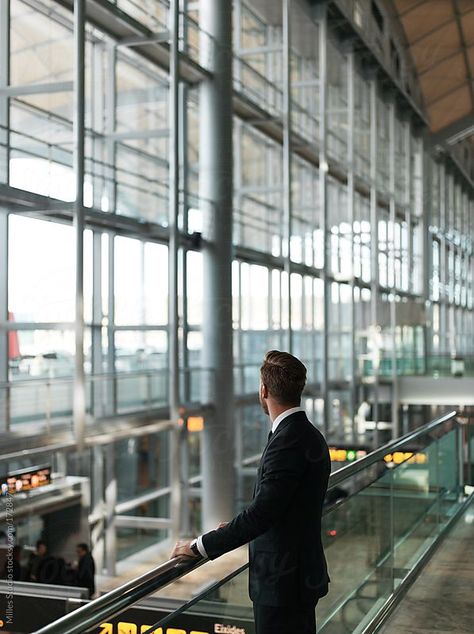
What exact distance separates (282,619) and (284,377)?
68cm

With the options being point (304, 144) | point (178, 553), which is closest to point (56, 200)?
point (178, 553)

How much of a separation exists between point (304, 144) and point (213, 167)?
511 cm

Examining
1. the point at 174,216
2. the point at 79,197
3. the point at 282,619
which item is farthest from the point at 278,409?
the point at 174,216

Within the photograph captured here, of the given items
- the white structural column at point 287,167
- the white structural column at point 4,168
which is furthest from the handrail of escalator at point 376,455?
the white structural column at point 287,167

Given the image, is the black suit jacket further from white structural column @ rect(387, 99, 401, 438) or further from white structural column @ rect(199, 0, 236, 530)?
white structural column @ rect(387, 99, 401, 438)

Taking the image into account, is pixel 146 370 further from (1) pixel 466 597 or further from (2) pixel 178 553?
(2) pixel 178 553

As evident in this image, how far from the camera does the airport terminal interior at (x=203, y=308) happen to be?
17.1ft

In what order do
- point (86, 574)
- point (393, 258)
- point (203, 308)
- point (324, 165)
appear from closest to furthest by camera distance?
1. point (86, 574)
2. point (203, 308)
3. point (324, 165)
4. point (393, 258)

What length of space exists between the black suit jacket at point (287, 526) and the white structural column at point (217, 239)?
40.1 ft

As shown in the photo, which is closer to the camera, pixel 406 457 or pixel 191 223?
pixel 406 457

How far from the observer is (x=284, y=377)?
2570 millimetres

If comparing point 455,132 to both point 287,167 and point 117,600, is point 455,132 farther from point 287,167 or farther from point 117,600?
point 117,600

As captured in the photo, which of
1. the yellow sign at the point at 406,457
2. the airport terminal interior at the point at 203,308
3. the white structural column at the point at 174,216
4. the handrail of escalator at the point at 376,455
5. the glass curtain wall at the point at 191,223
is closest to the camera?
the handrail of escalator at the point at 376,455

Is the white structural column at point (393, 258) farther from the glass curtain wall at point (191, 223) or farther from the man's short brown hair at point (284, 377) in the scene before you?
the man's short brown hair at point (284, 377)
